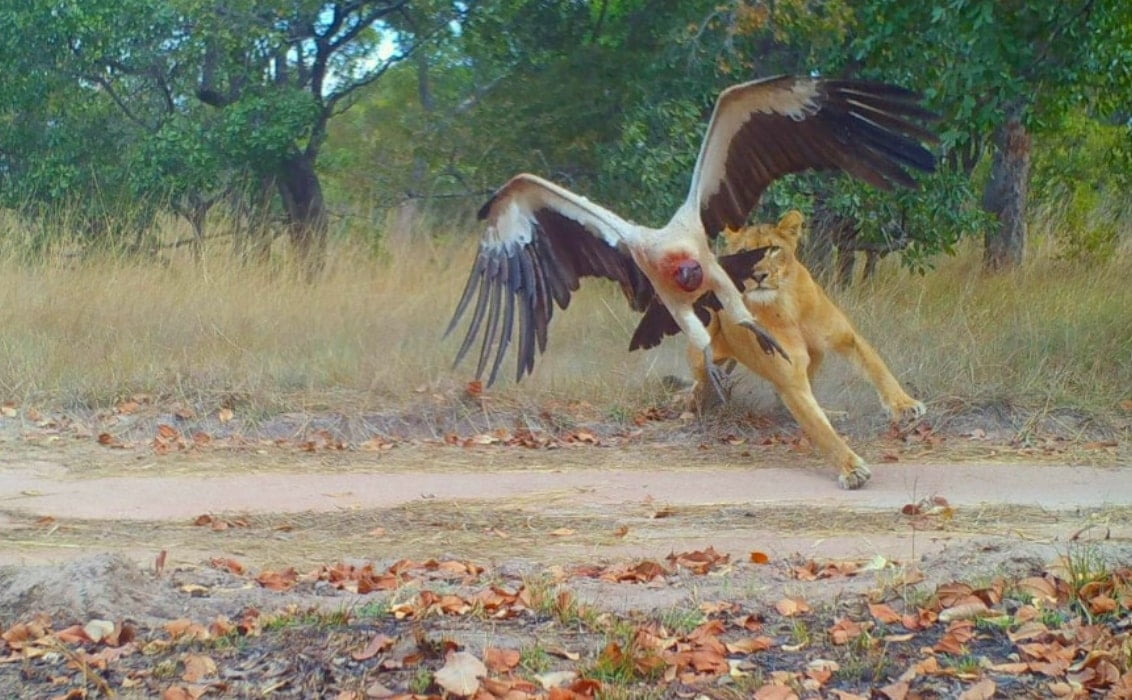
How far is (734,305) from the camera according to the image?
23.0ft

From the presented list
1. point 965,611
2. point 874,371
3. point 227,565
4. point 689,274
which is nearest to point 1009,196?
point 874,371

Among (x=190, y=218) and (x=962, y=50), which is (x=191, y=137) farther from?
(x=962, y=50)

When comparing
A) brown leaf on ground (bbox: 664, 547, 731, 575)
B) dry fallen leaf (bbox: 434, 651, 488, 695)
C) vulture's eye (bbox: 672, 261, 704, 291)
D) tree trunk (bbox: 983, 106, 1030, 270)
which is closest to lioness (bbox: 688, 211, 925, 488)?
vulture's eye (bbox: 672, 261, 704, 291)

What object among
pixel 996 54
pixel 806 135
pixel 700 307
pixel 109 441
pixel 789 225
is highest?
pixel 996 54

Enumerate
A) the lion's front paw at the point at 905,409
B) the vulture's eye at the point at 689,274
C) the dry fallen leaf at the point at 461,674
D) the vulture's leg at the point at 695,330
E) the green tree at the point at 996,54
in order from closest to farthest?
the dry fallen leaf at the point at 461,674, the vulture's eye at the point at 689,274, the vulture's leg at the point at 695,330, the lion's front paw at the point at 905,409, the green tree at the point at 996,54

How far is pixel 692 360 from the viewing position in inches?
320

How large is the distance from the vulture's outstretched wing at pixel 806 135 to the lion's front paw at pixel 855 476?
136 centimetres

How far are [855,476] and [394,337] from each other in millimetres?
4125

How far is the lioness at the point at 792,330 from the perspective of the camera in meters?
7.30

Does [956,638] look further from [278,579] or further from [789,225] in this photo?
[789,225]

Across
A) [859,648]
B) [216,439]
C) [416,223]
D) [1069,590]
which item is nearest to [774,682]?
[859,648]

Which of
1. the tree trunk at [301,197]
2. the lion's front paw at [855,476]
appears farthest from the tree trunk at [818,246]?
the tree trunk at [301,197]

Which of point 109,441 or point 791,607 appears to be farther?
point 109,441

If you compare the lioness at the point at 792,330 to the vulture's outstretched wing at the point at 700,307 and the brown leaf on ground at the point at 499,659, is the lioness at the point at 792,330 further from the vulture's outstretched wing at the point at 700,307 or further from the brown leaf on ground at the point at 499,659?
the brown leaf on ground at the point at 499,659
